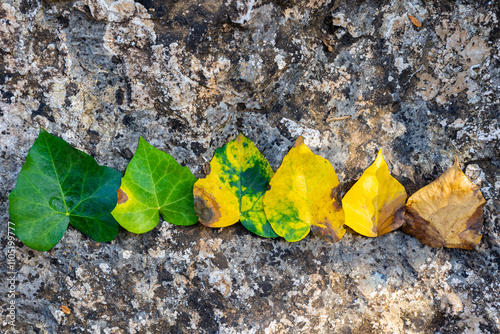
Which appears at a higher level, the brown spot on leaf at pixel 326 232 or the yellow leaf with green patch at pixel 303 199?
the yellow leaf with green patch at pixel 303 199

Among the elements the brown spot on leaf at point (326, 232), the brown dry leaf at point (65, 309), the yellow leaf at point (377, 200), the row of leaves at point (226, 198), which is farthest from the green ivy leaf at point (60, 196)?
the yellow leaf at point (377, 200)

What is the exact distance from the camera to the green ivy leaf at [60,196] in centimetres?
93

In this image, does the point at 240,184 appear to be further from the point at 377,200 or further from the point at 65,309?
the point at 65,309

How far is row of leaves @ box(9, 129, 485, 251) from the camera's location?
37.1 inches

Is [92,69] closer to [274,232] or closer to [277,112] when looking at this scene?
[277,112]

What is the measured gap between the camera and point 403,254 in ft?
3.29

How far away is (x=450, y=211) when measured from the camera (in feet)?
3.25

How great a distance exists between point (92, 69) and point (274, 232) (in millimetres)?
650

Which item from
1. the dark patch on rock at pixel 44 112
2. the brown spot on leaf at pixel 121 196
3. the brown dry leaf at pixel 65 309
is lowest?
the brown dry leaf at pixel 65 309

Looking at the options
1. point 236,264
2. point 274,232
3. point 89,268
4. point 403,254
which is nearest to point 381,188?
point 403,254

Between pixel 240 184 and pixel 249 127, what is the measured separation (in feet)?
0.54

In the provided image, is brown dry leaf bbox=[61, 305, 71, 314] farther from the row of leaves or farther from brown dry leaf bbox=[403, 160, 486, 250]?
brown dry leaf bbox=[403, 160, 486, 250]

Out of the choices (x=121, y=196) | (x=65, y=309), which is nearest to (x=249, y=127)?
(x=121, y=196)

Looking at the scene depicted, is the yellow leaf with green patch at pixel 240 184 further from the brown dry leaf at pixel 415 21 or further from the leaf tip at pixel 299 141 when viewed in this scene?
the brown dry leaf at pixel 415 21
